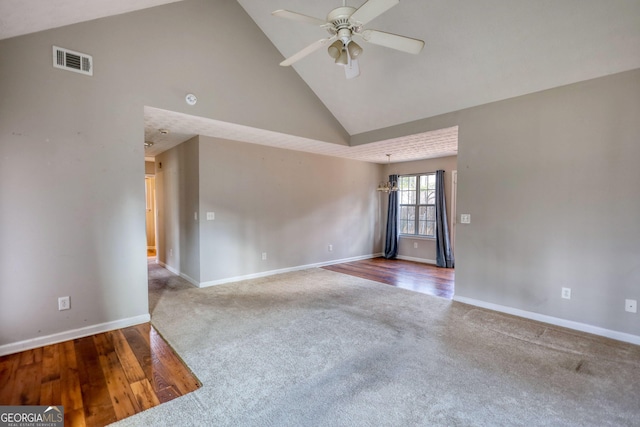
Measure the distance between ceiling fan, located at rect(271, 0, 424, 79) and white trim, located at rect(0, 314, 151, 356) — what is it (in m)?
3.16

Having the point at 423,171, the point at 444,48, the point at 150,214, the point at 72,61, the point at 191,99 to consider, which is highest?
the point at 444,48

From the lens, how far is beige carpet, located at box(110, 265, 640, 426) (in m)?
1.77

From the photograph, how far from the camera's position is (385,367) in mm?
2289

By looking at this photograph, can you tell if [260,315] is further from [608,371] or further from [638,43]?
[638,43]

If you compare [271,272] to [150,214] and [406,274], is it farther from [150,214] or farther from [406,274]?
[150,214]

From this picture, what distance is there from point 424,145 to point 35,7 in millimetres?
5057

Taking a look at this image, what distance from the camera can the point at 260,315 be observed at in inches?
132

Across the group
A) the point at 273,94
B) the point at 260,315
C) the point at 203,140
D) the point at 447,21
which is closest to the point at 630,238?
the point at 447,21

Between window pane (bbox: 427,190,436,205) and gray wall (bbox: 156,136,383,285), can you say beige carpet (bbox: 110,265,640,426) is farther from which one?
window pane (bbox: 427,190,436,205)

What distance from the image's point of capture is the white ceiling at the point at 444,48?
247 centimetres

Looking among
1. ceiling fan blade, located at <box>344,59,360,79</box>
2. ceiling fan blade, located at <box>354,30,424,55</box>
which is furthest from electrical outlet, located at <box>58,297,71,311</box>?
ceiling fan blade, located at <box>354,30,424,55</box>

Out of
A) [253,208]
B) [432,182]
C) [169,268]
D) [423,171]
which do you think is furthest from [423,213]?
[169,268]

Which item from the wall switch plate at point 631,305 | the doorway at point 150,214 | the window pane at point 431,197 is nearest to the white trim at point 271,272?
the window pane at point 431,197

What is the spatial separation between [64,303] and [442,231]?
6.20 meters
